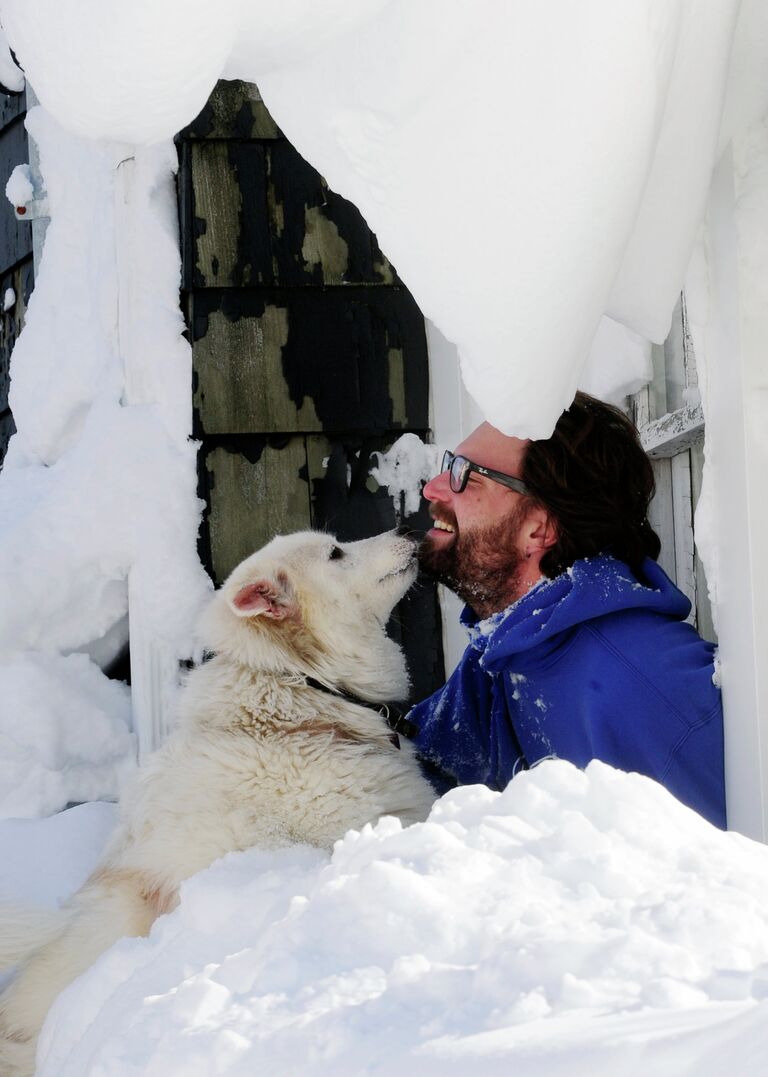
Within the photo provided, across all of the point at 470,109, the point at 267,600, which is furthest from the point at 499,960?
the point at 267,600

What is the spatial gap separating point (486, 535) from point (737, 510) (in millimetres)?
1064

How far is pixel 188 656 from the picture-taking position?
130 inches

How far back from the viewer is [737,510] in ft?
6.63

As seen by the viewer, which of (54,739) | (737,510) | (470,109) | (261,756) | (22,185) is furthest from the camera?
(22,185)

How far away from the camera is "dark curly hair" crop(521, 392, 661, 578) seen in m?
2.87

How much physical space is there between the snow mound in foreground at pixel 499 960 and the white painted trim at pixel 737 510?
0.73 m

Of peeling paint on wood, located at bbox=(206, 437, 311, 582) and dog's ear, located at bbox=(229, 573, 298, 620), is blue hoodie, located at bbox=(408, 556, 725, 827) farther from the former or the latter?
peeling paint on wood, located at bbox=(206, 437, 311, 582)

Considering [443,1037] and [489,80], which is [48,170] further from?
[443,1037]

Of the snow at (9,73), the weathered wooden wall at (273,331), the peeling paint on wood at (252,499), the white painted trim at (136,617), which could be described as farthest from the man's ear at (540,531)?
the snow at (9,73)

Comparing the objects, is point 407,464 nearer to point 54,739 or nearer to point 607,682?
point 607,682

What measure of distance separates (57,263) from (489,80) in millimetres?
2882

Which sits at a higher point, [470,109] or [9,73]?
[9,73]

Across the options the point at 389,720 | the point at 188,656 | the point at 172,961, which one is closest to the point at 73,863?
the point at 188,656

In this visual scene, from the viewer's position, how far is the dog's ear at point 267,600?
9.09 feet
